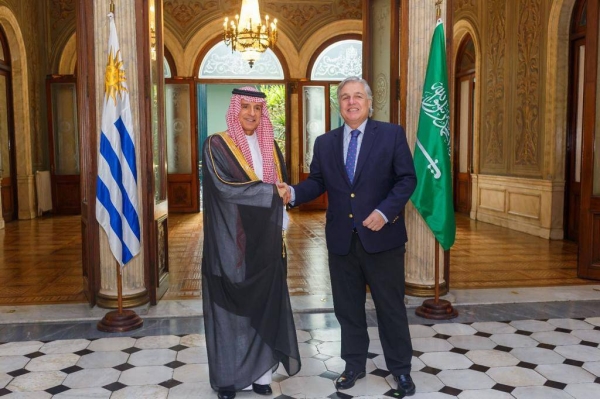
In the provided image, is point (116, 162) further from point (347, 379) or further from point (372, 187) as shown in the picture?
point (347, 379)

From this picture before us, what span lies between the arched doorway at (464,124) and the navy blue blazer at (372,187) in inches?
336

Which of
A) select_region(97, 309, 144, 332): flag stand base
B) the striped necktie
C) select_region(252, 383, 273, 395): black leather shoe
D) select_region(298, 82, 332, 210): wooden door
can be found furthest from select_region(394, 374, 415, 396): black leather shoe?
select_region(298, 82, 332, 210): wooden door

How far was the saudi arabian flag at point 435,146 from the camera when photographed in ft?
13.9

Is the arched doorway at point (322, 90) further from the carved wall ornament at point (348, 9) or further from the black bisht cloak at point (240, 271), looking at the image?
the black bisht cloak at point (240, 271)

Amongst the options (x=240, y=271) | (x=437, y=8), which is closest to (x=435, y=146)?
(x=437, y=8)

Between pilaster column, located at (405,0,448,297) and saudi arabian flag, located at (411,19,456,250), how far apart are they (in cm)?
40

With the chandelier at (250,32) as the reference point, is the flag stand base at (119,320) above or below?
below

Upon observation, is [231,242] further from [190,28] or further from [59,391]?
[190,28]

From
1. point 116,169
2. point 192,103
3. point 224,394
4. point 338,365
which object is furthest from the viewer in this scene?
point 192,103

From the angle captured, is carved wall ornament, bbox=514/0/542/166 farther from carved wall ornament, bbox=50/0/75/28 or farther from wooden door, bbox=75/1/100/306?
carved wall ornament, bbox=50/0/75/28

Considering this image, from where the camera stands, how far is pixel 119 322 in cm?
427

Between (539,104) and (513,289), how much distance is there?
4396 mm

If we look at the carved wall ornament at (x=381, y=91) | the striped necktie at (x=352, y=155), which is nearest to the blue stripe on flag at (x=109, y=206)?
the striped necktie at (x=352, y=155)

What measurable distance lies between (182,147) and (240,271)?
9696 mm
